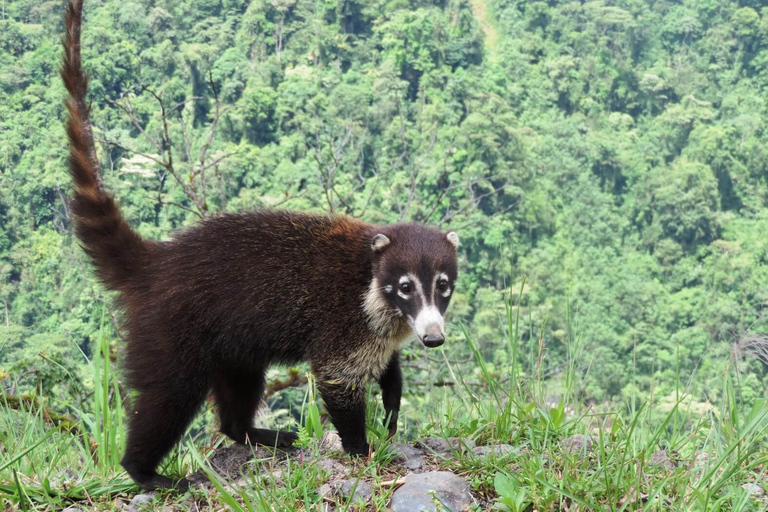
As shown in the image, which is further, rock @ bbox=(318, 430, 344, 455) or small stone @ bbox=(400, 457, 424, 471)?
rock @ bbox=(318, 430, 344, 455)

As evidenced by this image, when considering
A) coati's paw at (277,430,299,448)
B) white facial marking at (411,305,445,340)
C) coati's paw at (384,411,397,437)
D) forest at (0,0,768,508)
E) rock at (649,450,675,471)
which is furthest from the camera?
forest at (0,0,768,508)

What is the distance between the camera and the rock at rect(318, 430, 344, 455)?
352 centimetres

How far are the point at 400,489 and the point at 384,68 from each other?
145 feet

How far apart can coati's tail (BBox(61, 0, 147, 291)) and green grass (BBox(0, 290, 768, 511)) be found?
0.46 m

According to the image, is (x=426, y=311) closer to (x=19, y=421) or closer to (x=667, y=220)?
(x=19, y=421)

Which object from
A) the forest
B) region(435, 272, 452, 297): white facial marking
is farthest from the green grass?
the forest

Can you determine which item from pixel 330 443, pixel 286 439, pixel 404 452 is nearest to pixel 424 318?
pixel 404 452

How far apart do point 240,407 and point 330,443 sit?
0.63m

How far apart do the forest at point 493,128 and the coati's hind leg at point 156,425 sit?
15.3m

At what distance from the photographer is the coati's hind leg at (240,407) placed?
13.2 feet

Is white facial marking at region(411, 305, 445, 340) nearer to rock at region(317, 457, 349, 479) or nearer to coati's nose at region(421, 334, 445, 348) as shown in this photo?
coati's nose at region(421, 334, 445, 348)

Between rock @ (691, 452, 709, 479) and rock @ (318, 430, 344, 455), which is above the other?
rock @ (691, 452, 709, 479)

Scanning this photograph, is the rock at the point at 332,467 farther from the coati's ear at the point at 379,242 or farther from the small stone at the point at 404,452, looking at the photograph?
the coati's ear at the point at 379,242

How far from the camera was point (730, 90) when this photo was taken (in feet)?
173
